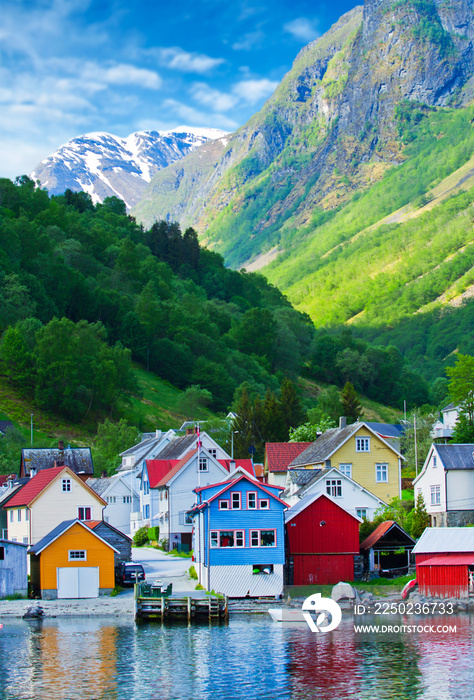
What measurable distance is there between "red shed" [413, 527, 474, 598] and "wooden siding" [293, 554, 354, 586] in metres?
5.85

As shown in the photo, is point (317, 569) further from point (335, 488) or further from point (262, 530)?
point (335, 488)

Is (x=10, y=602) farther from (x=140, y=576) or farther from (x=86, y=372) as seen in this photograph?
(x=86, y=372)

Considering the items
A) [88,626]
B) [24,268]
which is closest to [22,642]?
[88,626]

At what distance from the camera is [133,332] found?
556 feet

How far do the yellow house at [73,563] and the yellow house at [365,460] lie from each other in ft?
87.2

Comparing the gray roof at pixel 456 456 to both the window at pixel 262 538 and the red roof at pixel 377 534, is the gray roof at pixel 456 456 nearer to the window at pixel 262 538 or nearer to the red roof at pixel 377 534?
the red roof at pixel 377 534

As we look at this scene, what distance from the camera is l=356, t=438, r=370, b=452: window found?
273ft

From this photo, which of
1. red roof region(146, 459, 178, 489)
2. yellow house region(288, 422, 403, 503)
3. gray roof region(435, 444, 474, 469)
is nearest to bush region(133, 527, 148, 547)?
red roof region(146, 459, 178, 489)

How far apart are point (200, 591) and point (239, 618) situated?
16.2 ft

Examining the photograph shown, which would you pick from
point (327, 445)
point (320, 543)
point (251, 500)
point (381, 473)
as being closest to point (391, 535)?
point (320, 543)

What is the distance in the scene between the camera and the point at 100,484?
100 meters

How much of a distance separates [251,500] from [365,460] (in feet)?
80.2

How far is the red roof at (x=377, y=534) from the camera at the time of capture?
2611 inches

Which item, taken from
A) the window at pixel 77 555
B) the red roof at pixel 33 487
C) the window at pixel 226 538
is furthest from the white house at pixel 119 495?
the window at pixel 226 538
